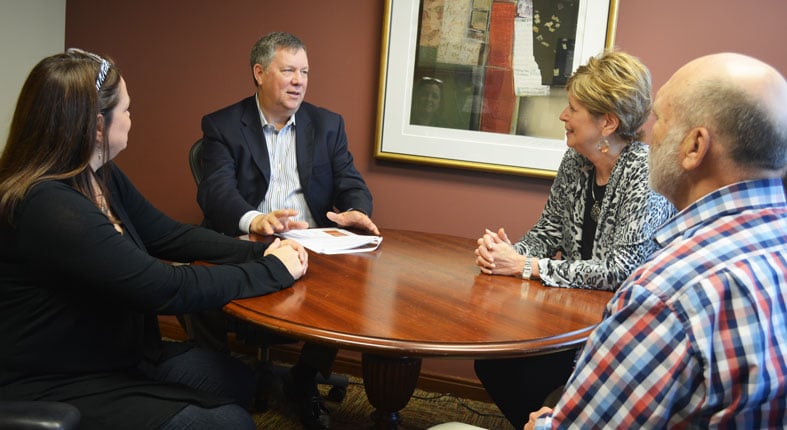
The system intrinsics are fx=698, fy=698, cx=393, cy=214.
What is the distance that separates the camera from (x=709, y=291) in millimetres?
988

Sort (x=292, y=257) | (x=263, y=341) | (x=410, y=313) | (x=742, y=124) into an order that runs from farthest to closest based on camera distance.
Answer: (x=263, y=341)
(x=292, y=257)
(x=410, y=313)
(x=742, y=124)

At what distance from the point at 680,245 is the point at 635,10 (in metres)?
2.20

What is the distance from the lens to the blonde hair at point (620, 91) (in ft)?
7.11

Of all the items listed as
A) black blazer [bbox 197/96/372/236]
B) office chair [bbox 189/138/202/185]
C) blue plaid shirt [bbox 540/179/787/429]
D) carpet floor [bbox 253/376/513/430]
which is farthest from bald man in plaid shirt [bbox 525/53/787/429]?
office chair [bbox 189/138/202/185]

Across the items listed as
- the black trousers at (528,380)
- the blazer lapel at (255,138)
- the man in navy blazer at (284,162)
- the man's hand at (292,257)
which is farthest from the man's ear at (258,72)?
the black trousers at (528,380)

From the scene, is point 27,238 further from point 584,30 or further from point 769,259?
point 584,30

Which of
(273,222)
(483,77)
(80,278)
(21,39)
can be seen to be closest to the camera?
(80,278)

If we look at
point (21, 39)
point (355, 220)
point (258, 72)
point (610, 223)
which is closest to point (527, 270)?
Answer: point (610, 223)

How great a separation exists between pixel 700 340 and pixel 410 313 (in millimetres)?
806

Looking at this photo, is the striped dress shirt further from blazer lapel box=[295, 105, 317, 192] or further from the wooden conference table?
the wooden conference table

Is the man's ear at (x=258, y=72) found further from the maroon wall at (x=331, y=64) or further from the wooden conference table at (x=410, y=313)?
the wooden conference table at (x=410, y=313)

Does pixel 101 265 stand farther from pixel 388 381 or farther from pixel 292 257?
pixel 388 381

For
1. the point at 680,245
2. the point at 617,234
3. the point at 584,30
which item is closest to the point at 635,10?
the point at 584,30

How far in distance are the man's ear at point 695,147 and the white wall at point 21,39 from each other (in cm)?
324
